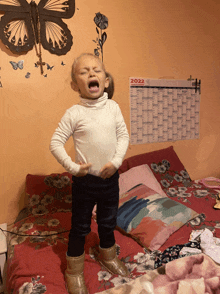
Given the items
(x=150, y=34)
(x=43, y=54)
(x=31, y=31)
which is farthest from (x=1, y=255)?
(x=150, y=34)

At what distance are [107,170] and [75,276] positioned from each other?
1.52 feet

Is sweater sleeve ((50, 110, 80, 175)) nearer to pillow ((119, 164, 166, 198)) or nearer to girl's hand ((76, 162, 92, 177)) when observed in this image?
girl's hand ((76, 162, 92, 177))

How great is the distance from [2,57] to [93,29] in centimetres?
69

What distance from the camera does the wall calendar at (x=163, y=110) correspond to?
1857 millimetres

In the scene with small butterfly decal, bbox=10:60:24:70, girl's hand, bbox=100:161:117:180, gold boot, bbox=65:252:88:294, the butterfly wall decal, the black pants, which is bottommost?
gold boot, bbox=65:252:88:294

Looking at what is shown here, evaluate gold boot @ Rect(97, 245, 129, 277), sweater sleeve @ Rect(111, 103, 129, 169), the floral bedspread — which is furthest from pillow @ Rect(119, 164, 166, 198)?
sweater sleeve @ Rect(111, 103, 129, 169)

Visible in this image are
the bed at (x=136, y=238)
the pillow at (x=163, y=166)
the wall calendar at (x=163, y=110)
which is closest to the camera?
the bed at (x=136, y=238)

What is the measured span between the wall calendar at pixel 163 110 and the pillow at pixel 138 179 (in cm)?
33

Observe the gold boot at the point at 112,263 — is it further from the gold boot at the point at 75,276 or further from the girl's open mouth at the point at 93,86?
the girl's open mouth at the point at 93,86

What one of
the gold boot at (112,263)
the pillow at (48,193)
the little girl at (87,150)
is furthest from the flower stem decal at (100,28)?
the gold boot at (112,263)

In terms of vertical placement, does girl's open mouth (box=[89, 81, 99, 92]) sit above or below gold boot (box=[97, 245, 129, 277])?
above

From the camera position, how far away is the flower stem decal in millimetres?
1623

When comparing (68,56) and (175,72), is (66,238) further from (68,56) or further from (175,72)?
(175,72)

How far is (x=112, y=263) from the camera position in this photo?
957 millimetres
